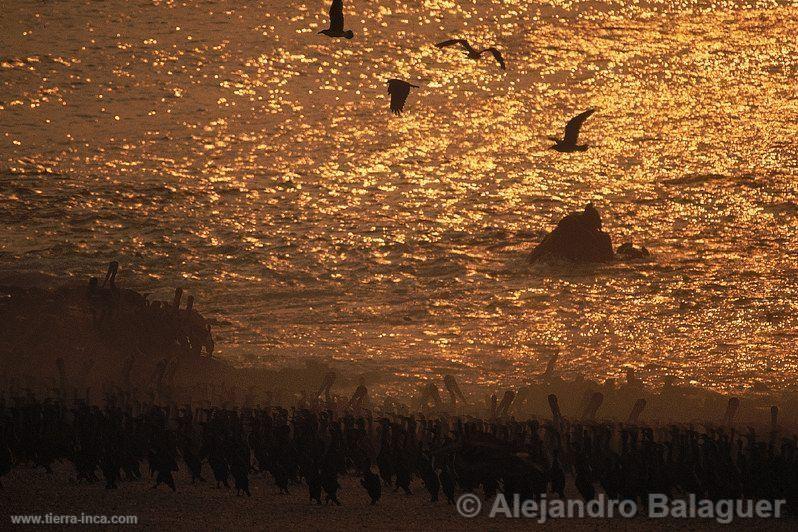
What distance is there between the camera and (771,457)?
38.8m

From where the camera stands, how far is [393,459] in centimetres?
4012

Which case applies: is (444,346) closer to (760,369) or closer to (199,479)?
(760,369)

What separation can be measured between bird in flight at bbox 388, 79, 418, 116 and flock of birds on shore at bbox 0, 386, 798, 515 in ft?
38.5

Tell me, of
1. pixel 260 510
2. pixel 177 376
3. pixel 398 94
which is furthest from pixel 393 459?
pixel 177 376

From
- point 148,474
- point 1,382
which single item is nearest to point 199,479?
point 148,474

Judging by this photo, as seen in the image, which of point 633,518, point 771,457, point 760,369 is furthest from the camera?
point 760,369

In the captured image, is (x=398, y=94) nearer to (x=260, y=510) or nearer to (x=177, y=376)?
(x=260, y=510)

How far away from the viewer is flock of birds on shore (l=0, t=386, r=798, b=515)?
37.4 m

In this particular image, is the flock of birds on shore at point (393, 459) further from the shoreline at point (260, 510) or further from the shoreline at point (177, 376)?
the shoreline at point (177, 376)

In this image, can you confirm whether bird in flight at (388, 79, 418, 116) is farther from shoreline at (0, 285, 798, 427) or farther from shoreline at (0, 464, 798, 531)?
shoreline at (0, 285, 798, 427)

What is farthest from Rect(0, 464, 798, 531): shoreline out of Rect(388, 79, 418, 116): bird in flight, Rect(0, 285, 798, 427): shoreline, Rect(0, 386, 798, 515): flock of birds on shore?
Rect(0, 285, 798, 427): shoreline

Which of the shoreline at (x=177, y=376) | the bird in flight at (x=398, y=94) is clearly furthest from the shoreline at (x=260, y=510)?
the shoreline at (x=177, y=376)

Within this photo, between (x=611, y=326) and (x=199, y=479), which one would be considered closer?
(x=199, y=479)

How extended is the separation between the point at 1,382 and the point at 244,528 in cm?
3549
